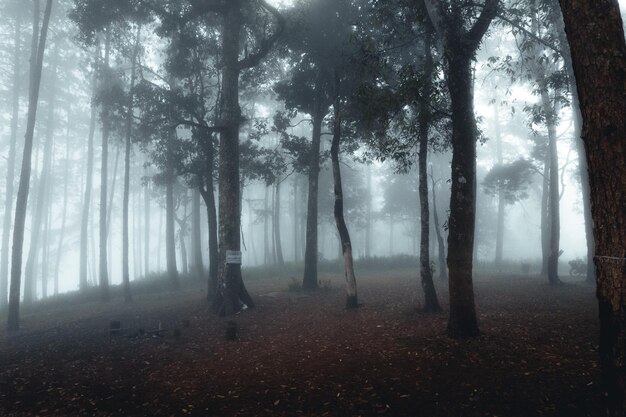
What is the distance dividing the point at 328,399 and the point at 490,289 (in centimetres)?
1187

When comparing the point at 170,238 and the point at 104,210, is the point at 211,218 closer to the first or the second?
the point at 104,210

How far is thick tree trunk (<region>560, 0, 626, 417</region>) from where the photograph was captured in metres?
3.62

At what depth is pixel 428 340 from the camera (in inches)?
311

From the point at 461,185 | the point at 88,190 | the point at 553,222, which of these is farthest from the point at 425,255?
the point at 88,190

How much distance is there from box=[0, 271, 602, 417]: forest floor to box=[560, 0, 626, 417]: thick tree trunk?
1655mm

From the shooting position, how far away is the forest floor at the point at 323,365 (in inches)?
213

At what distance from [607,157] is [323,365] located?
5.69 metres

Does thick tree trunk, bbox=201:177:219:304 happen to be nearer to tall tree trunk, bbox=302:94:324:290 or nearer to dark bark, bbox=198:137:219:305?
dark bark, bbox=198:137:219:305

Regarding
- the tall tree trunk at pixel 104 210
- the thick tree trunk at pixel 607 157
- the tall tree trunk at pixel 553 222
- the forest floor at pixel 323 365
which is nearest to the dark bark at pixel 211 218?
the forest floor at pixel 323 365

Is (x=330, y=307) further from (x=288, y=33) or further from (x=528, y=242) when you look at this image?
(x=528, y=242)

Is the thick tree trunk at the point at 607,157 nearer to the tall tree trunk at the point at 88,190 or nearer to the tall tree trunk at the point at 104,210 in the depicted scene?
the tall tree trunk at the point at 104,210

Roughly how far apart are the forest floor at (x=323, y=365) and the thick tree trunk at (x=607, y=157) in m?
1.65

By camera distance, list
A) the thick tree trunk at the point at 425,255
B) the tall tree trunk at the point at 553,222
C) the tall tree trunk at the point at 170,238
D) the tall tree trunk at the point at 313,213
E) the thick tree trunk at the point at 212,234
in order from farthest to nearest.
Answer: the tall tree trunk at the point at 170,238, the tall tree trunk at the point at 313,213, the thick tree trunk at the point at 212,234, the tall tree trunk at the point at 553,222, the thick tree trunk at the point at 425,255

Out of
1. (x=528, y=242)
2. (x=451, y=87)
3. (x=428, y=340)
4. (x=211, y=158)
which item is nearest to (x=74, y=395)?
(x=428, y=340)
